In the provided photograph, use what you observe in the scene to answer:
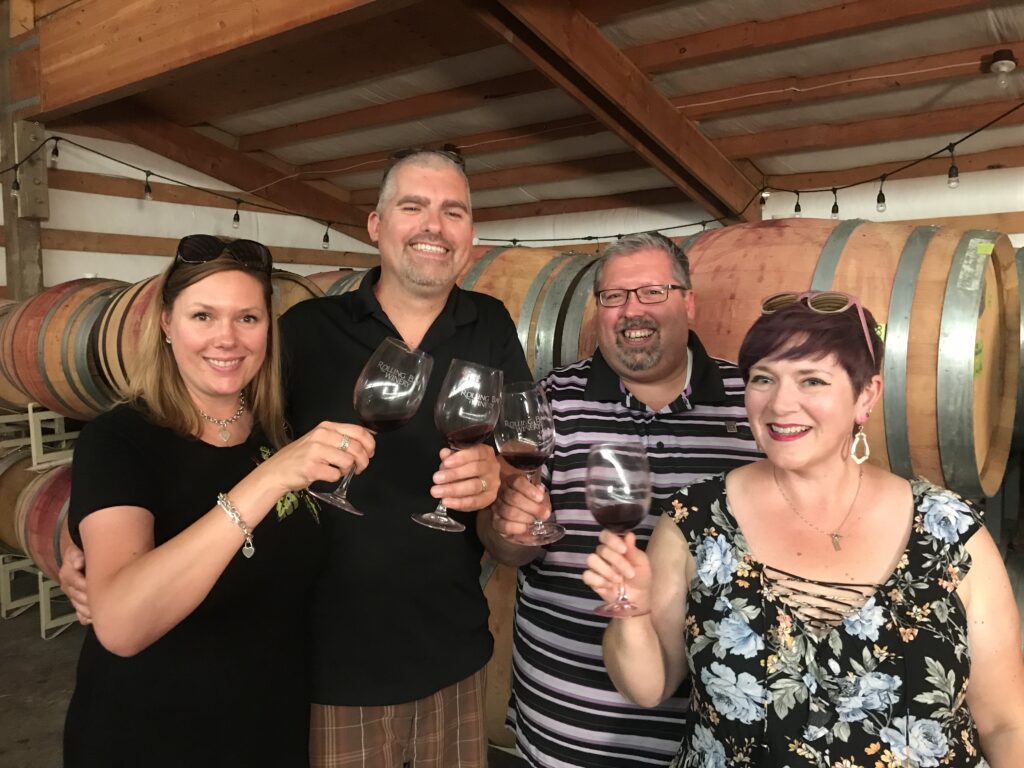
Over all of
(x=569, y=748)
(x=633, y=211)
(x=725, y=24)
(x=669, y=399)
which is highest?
(x=725, y=24)

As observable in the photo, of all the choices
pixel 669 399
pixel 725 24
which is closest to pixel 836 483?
pixel 669 399

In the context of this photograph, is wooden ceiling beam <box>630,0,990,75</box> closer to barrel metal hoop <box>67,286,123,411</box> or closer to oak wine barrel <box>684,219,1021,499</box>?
oak wine barrel <box>684,219,1021,499</box>

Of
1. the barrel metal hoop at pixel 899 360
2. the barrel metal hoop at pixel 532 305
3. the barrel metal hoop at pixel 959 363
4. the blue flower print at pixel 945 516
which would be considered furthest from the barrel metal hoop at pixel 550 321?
the blue flower print at pixel 945 516

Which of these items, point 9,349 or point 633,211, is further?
point 633,211

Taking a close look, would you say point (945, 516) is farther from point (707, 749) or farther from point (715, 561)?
point (707, 749)

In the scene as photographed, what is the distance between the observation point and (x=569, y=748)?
5.27ft

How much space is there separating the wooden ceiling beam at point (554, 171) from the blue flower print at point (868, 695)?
5.69 metres

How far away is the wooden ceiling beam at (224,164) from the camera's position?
6.58 meters

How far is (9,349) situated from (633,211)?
5.40 m

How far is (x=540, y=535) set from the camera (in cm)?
132

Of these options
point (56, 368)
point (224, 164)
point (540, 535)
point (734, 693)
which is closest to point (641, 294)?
point (540, 535)

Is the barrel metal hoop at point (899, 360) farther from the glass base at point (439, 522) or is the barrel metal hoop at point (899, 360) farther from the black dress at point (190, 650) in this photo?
the black dress at point (190, 650)

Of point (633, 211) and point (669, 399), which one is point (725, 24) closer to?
point (633, 211)

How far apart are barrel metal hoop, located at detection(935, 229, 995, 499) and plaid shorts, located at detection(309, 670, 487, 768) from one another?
4.15 ft
